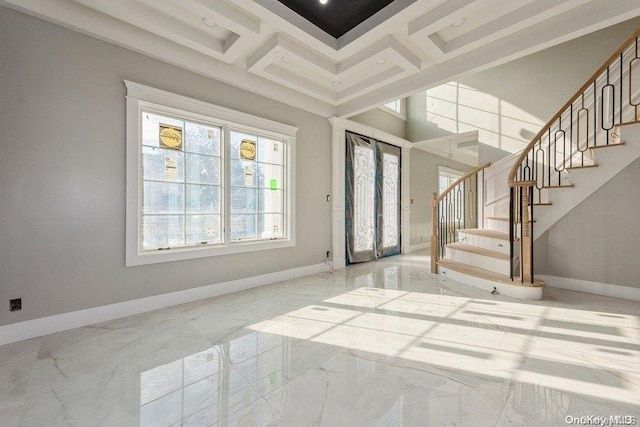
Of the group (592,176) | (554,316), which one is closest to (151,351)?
(554,316)

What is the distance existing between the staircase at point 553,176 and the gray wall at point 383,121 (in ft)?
7.07

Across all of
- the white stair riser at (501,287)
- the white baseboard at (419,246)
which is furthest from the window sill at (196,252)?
the white baseboard at (419,246)

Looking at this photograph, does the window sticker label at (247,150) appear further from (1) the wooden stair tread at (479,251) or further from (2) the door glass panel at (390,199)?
(1) the wooden stair tread at (479,251)

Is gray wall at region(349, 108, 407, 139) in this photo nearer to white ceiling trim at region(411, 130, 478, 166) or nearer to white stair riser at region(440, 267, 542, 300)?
white ceiling trim at region(411, 130, 478, 166)

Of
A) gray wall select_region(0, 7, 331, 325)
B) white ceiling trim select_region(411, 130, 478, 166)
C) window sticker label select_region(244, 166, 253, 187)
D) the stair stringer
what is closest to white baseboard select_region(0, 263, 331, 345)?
gray wall select_region(0, 7, 331, 325)

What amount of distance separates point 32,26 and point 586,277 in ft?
21.2

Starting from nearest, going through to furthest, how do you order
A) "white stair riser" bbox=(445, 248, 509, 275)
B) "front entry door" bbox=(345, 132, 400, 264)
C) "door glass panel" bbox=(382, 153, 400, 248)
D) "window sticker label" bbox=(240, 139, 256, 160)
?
"white stair riser" bbox=(445, 248, 509, 275) → "window sticker label" bbox=(240, 139, 256, 160) → "front entry door" bbox=(345, 132, 400, 264) → "door glass panel" bbox=(382, 153, 400, 248)

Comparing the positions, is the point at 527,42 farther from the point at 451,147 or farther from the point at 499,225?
the point at 451,147

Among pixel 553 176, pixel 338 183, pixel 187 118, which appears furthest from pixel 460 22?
pixel 187 118

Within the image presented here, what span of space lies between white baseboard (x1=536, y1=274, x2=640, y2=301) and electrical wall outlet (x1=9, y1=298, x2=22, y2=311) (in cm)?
586

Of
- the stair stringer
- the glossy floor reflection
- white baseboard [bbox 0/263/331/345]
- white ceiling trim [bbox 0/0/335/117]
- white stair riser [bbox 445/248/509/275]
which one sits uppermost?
white ceiling trim [bbox 0/0/335/117]

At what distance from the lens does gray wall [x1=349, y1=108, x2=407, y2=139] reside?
18.0 feet

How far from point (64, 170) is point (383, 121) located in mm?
5334

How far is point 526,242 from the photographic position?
3.28m
